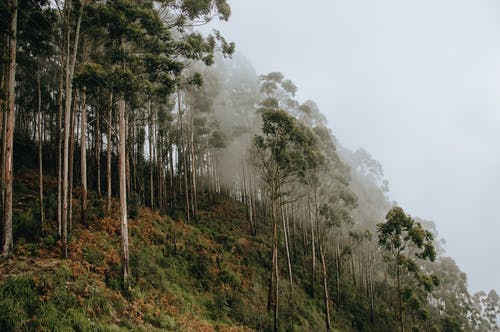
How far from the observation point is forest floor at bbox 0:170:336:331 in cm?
810

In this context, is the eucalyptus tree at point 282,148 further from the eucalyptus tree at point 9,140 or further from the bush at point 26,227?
the eucalyptus tree at point 9,140

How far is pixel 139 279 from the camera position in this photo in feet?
39.8

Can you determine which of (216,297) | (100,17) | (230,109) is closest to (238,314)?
(216,297)

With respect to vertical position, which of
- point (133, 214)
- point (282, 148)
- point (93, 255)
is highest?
point (282, 148)

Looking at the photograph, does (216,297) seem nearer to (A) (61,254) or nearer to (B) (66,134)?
(A) (61,254)

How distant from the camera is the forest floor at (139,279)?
810cm

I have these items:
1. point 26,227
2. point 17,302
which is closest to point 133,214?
point 26,227

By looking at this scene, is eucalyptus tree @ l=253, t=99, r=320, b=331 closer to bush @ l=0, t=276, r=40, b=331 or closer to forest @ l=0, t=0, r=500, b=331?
forest @ l=0, t=0, r=500, b=331

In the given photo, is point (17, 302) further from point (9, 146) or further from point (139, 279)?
point (9, 146)

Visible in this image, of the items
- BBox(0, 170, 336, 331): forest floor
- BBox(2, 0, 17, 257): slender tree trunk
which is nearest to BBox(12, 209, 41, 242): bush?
BBox(0, 170, 336, 331): forest floor

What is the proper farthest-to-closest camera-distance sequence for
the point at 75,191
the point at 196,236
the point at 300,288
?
the point at 300,288, the point at 196,236, the point at 75,191

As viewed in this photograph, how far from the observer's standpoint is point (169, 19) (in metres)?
15.5

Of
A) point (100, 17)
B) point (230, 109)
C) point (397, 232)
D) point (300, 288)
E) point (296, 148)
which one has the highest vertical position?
point (230, 109)

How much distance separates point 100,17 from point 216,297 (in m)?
13.3
